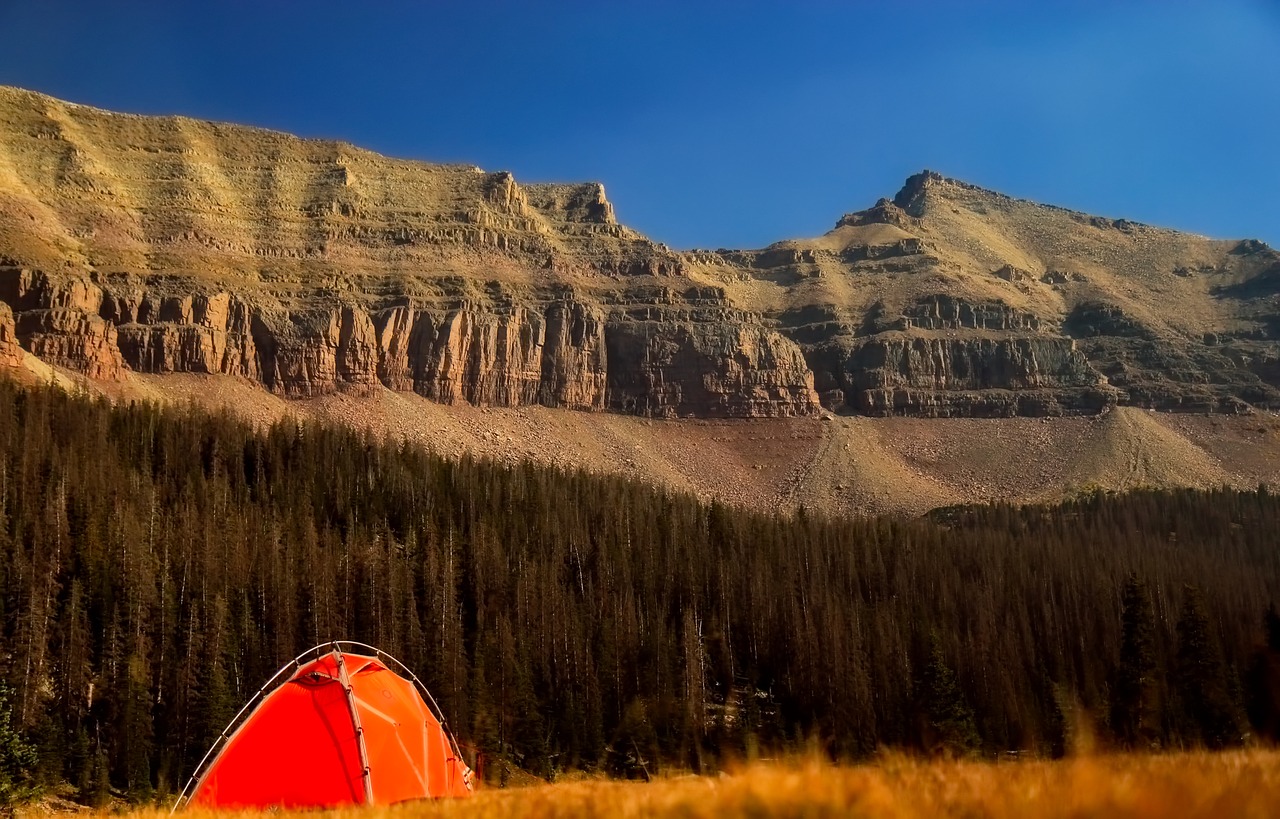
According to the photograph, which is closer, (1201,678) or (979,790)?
(979,790)

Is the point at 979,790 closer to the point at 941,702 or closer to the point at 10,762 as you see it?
the point at 10,762

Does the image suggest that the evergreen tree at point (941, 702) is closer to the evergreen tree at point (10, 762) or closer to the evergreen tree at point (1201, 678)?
the evergreen tree at point (1201, 678)

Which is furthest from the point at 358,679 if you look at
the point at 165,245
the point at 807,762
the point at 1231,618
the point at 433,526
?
the point at 165,245

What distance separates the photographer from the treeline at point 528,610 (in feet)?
144

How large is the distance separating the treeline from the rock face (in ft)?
215

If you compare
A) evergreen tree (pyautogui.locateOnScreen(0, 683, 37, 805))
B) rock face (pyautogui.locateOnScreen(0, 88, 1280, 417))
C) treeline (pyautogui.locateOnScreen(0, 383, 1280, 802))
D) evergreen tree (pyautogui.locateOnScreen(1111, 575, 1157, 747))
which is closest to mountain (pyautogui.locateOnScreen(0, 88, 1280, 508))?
rock face (pyautogui.locateOnScreen(0, 88, 1280, 417))

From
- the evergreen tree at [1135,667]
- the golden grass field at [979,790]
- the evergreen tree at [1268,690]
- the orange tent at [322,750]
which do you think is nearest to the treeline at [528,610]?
the evergreen tree at [1135,667]

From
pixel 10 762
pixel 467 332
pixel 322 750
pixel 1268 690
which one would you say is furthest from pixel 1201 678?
pixel 467 332

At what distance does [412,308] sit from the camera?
164 meters

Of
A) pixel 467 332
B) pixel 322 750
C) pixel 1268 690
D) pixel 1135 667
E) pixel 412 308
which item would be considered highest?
pixel 412 308

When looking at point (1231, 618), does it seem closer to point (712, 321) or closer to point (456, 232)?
point (712, 321)

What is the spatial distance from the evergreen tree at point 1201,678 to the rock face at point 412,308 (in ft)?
416

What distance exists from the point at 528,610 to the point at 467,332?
10845cm

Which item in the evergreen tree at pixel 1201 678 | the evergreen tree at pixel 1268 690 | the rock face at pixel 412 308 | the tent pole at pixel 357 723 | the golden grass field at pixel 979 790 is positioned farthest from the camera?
the rock face at pixel 412 308
